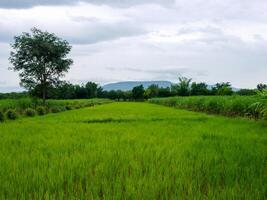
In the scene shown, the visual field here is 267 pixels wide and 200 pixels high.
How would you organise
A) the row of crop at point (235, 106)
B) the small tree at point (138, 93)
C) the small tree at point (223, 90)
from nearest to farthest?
the row of crop at point (235, 106) → the small tree at point (223, 90) → the small tree at point (138, 93)

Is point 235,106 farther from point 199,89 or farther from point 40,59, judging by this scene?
point 199,89

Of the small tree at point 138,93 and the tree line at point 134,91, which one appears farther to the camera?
the small tree at point 138,93

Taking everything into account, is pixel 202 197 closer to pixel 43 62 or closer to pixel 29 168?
pixel 29 168

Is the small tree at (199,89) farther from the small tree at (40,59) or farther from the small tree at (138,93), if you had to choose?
the small tree at (40,59)

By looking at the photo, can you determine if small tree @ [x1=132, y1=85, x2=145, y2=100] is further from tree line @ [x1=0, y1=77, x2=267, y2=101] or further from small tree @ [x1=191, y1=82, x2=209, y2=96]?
small tree @ [x1=191, y1=82, x2=209, y2=96]

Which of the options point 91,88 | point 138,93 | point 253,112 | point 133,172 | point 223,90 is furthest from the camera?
point 138,93

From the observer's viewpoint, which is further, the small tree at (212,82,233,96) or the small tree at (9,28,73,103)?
the small tree at (212,82,233,96)

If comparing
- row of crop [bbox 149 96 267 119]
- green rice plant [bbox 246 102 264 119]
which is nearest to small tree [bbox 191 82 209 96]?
row of crop [bbox 149 96 267 119]

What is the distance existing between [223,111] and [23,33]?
20151 mm

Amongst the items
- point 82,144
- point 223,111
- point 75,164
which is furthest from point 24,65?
point 75,164

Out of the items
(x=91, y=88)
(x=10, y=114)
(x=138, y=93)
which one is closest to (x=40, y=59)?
(x=10, y=114)

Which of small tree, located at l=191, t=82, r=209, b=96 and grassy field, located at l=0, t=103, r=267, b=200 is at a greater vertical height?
small tree, located at l=191, t=82, r=209, b=96

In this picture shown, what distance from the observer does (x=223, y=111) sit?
19344 mm

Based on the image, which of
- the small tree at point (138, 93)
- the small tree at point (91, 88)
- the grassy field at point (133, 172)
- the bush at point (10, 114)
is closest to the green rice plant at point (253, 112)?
the grassy field at point (133, 172)
